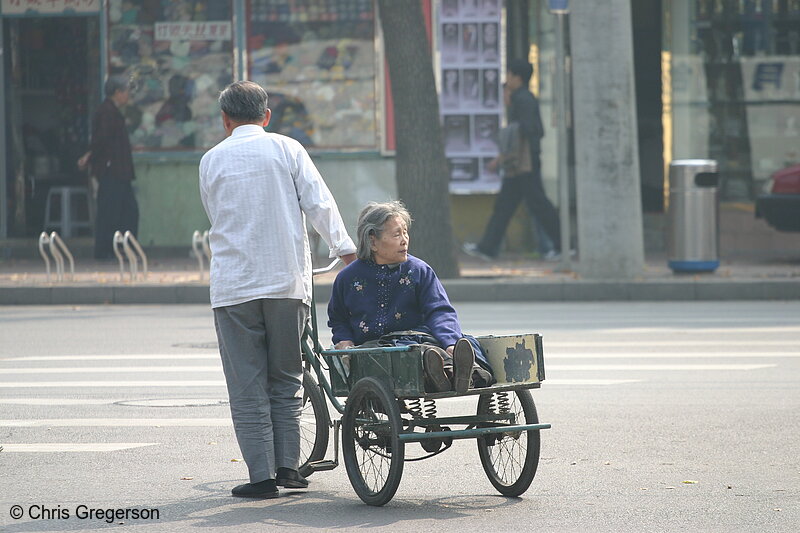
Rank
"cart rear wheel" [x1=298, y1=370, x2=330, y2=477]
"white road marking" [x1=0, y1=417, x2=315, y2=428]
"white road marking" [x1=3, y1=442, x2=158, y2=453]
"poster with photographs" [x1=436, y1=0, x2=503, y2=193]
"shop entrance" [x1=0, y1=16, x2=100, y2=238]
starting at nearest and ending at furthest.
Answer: "cart rear wheel" [x1=298, y1=370, x2=330, y2=477]
"white road marking" [x1=3, y1=442, x2=158, y2=453]
"white road marking" [x1=0, y1=417, x2=315, y2=428]
"poster with photographs" [x1=436, y1=0, x2=503, y2=193]
"shop entrance" [x1=0, y1=16, x2=100, y2=238]

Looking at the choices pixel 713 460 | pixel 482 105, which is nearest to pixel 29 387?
pixel 713 460

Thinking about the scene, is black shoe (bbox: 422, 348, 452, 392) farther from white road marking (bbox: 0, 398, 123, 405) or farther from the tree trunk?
the tree trunk

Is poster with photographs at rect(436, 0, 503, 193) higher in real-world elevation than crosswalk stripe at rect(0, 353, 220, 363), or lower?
higher

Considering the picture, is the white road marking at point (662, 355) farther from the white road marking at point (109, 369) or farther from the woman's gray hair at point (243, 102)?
the woman's gray hair at point (243, 102)

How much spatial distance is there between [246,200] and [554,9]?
35.9 feet

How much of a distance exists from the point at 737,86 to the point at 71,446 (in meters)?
14.4

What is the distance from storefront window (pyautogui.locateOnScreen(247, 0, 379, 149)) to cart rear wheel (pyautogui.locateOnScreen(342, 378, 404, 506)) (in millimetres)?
13921

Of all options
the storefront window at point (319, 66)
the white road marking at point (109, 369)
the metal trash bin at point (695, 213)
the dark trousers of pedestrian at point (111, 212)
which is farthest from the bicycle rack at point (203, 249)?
the metal trash bin at point (695, 213)

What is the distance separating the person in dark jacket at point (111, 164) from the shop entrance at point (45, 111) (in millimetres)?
1389

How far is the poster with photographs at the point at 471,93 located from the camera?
19.5 metres

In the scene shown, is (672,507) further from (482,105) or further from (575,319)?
(482,105)

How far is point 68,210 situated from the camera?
20625 millimetres

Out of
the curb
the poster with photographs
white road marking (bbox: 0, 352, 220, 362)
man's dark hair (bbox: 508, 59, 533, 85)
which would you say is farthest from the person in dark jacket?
white road marking (bbox: 0, 352, 220, 362)

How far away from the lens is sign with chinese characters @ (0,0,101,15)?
2006 centimetres
